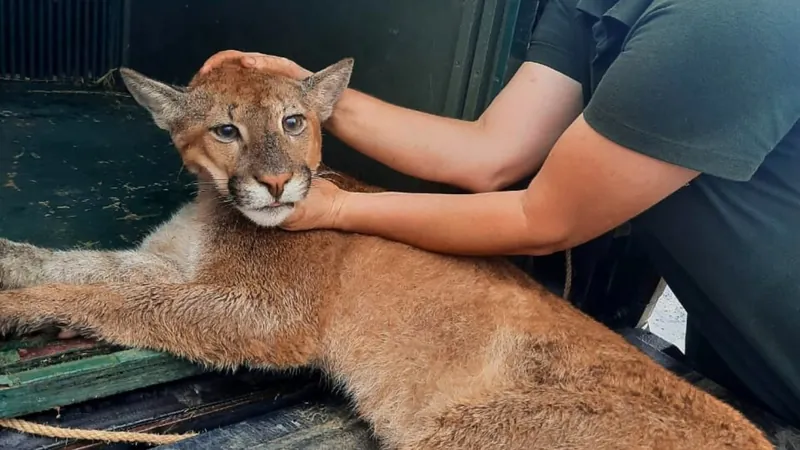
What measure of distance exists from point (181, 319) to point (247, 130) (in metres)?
0.64

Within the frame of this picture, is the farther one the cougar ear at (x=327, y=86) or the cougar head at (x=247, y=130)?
the cougar ear at (x=327, y=86)

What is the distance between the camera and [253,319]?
2.45 meters

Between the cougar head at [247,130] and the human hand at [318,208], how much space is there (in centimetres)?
5

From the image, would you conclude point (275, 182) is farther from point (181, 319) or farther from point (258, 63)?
point (258, 63)

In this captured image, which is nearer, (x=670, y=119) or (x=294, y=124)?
(x=670, y=119)

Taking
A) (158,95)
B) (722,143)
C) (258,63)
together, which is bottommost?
(158,95)

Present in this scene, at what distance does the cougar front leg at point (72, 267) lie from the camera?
2.51 m

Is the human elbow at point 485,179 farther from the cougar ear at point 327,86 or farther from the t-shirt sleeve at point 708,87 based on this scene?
the t-shirt sleeve at point 708,87

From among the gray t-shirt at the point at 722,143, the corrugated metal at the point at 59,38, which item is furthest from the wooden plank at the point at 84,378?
the corrugated metal at the point at 59,38

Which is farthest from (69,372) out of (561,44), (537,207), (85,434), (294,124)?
(561,44)

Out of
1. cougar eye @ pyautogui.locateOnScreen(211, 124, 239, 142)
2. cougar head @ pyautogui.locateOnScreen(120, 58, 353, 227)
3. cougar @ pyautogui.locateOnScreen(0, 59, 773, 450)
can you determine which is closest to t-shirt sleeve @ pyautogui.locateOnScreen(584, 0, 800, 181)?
cougar @ pyautogui.locateOnScreen(0, 59, 773, 450)

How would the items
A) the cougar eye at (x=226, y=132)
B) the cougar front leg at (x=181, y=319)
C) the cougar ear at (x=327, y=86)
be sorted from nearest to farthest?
the cougar front leg at (x=181, y=319) < the cougar eye at (x=226, y=132) < the cougar ear at (x=327, y=86)

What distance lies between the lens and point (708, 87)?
1.89 meters

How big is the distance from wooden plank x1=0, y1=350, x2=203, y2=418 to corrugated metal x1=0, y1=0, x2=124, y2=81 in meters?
2.85
